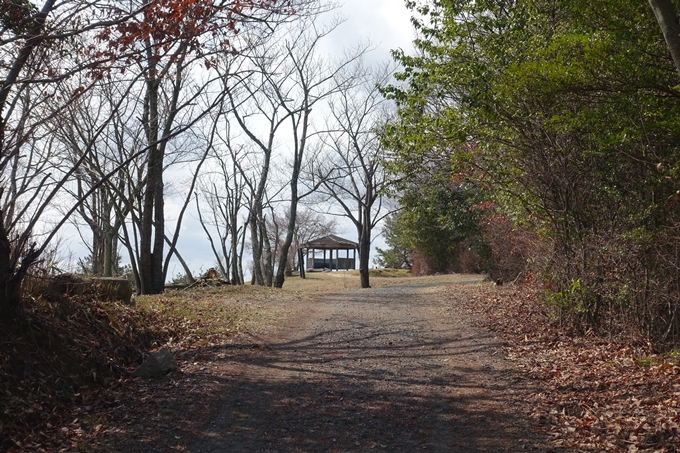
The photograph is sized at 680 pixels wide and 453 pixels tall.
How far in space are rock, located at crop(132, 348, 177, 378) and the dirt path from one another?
2.60 feet

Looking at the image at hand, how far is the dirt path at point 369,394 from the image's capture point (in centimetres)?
578

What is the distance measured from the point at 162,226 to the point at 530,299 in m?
11.2

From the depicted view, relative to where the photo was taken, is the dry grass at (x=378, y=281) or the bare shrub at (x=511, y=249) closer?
the bare shrub at (x=511, y=249)

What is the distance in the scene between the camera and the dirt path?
5.78m

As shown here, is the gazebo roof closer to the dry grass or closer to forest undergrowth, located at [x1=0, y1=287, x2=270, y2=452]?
the dry grass

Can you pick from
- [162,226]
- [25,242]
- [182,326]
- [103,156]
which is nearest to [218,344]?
[182,326]

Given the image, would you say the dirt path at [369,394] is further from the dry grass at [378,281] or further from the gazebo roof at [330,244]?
the gazebo roof at [330,244]

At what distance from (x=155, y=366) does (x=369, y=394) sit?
2843 mm

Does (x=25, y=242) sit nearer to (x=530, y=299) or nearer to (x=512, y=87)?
(x=512, y=87)

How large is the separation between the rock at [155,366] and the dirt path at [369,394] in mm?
794

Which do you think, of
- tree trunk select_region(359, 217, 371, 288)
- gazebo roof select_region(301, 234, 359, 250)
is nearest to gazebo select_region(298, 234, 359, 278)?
gazebo roof select_region(301, 234, 359, 250)

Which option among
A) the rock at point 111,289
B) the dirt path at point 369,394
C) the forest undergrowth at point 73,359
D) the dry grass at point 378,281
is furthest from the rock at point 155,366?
the dry grass at point 378,281

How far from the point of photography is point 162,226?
1861 cm

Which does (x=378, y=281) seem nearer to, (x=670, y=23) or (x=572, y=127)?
(x=572, y=127)
